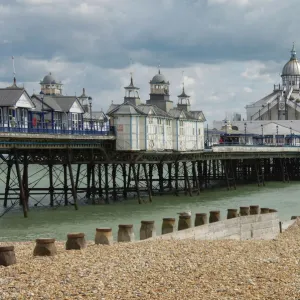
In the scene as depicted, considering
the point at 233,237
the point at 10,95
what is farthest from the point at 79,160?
the point at 233,237

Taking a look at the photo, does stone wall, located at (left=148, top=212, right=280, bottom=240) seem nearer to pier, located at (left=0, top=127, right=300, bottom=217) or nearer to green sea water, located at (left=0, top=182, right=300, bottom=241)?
green sea water, located at (left=0, top=182, right=300, bottom=241)

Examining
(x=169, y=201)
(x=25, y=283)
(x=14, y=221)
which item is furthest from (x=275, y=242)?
(x=169, y=201)

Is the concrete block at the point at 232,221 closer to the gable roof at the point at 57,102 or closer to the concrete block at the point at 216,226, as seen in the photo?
the concrete block at the point at 216,226

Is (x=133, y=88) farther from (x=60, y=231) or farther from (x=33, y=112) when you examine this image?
(x=60, y=231)

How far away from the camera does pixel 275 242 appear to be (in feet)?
80.5

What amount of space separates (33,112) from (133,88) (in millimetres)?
11907

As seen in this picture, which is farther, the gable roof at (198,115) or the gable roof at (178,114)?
the gable roof at (198,115)

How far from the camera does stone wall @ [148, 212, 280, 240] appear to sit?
2539 centimetres

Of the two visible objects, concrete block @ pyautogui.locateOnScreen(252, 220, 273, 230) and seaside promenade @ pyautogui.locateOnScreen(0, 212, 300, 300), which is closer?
seaside promenade @ pyautogui.locateOnScreen(0, 212, 300, 300)

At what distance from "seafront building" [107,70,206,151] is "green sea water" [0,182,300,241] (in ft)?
13.1

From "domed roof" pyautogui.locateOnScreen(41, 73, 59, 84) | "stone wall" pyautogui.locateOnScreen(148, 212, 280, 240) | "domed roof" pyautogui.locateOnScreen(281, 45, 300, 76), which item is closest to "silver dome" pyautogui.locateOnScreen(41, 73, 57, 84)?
"domed roof" pyautogui.locateOnScreen(41, 73, 59, 84)

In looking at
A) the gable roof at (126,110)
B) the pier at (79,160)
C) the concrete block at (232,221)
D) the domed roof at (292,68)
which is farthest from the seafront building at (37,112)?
the domed roof at (292,68)

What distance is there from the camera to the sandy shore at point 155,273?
15734 millimetres

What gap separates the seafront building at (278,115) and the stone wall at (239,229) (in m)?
70.9
